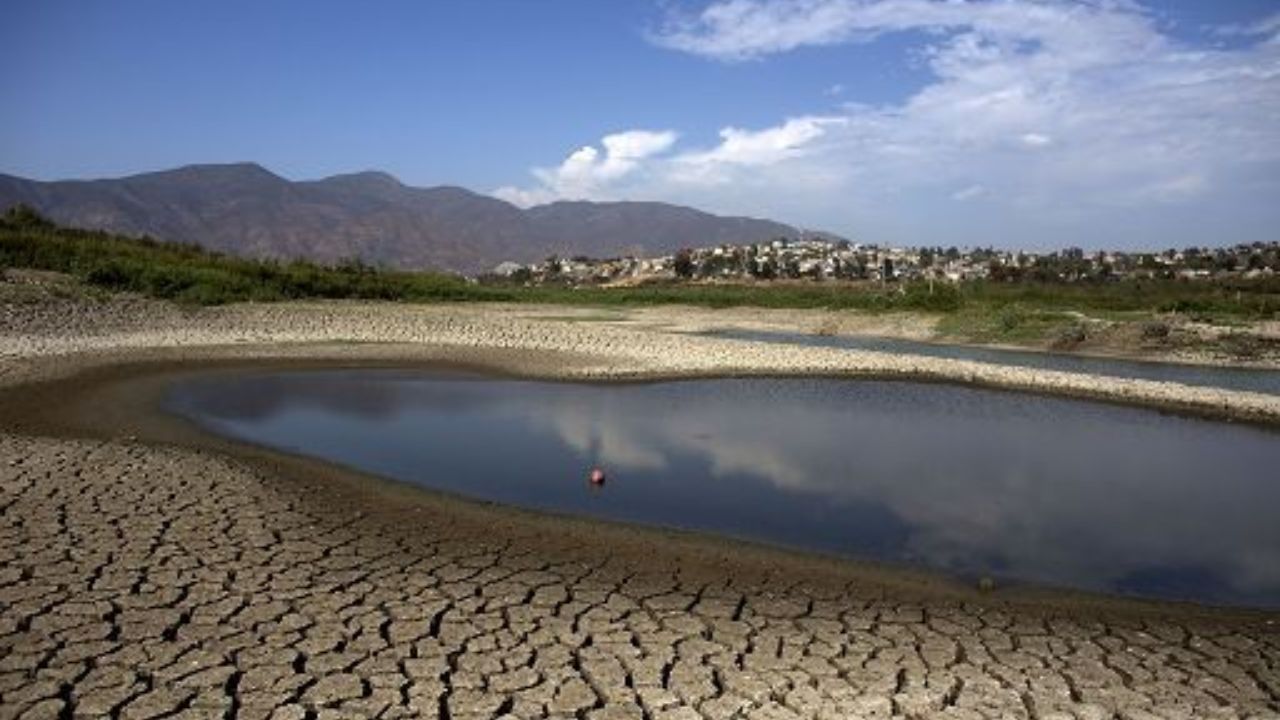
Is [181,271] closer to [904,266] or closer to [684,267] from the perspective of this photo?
[684,267]

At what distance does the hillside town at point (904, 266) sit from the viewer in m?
91.8

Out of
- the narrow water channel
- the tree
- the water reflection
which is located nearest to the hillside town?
the tree

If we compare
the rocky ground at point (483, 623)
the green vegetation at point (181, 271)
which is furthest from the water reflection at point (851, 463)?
the green vegetation at point (181, 271)

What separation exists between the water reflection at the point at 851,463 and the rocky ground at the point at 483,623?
4.24ft

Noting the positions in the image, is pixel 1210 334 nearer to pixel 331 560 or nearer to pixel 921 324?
pixel 921 324

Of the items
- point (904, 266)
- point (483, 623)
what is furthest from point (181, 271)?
point (904, 266)

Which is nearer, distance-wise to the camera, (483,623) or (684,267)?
(483,623)

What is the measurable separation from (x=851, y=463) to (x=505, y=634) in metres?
9.39

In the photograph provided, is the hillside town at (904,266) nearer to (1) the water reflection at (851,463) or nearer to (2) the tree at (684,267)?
(2) the tree at (684,267)

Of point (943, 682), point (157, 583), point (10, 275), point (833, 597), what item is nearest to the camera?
point (943, 682)

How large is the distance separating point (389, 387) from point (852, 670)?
682 inches

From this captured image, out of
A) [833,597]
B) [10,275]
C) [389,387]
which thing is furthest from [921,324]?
[833,597]

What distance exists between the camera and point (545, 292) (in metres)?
80.3

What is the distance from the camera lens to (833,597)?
9.23 m
